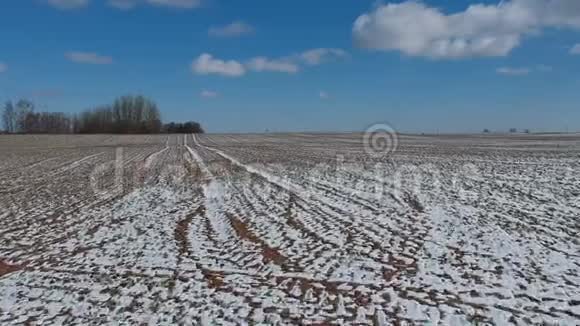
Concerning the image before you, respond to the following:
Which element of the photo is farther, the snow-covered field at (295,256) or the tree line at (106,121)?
the tree line at (106,121)

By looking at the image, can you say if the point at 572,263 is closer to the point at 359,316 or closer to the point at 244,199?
the point at 359,316

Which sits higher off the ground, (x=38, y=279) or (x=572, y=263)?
(x=572, y=263)

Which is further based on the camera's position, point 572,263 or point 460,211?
point 460,211

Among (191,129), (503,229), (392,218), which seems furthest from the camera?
(191,129)

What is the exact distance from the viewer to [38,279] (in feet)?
17.1

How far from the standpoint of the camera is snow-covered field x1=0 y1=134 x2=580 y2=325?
425 cm

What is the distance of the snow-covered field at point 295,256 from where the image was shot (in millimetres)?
4250

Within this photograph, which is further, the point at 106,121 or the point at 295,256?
the point at 106,121

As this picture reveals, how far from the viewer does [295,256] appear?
598 cm

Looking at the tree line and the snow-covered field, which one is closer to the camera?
the snow-covered field

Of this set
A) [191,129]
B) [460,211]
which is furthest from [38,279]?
[191,129]

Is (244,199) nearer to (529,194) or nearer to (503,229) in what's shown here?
(503,229)

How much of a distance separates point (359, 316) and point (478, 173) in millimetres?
13569

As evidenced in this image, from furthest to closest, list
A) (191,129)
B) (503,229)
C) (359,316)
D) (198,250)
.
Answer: (191,129) < (503,229) < (198,250) < (359,316)
